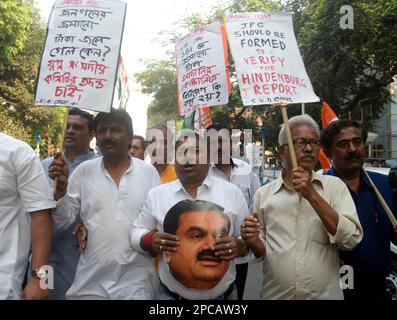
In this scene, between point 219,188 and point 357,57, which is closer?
point 219,188

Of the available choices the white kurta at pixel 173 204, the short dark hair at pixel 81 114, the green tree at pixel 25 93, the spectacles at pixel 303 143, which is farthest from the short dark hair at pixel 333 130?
the green tree at pixel 25 93

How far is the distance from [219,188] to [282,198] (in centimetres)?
41

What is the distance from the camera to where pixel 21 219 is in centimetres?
239

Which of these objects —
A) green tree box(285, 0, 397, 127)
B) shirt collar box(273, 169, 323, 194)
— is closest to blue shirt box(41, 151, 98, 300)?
shirt collar box(273, 169, 323, 194)

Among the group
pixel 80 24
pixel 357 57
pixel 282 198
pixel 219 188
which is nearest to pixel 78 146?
pixel 80 24

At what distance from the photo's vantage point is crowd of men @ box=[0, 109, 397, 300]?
2.37 meters

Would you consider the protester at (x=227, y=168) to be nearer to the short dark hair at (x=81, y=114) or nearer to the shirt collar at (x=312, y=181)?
the short dark hair at (x=81, y=114)

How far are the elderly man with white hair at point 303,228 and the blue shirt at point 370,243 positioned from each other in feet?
0.90

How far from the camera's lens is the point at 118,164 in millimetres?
2955

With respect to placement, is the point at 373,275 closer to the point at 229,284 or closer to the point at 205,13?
the point at 229,284

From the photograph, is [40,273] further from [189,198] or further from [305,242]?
[305,242]
